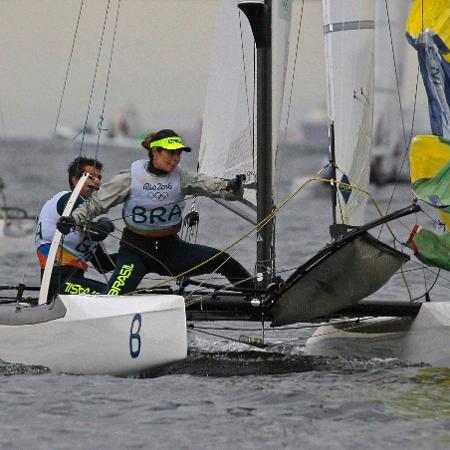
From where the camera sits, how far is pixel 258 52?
772 centimetres

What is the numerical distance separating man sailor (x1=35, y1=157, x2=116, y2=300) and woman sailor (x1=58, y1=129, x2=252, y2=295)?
323 millimetres

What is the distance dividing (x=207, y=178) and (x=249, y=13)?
94cm

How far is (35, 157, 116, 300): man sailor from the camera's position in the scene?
7.96 meters

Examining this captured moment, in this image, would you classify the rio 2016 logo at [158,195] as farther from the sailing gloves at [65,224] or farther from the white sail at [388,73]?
the white sail at [388,73]

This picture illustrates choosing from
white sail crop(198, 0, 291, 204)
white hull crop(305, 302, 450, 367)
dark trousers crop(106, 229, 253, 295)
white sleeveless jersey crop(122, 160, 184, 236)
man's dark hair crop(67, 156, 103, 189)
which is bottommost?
white hull crop(305, 302, 450, 367)

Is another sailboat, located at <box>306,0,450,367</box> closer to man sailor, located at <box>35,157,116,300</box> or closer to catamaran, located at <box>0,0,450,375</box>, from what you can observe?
catamaran, located at <box>0,0,450,375</box>

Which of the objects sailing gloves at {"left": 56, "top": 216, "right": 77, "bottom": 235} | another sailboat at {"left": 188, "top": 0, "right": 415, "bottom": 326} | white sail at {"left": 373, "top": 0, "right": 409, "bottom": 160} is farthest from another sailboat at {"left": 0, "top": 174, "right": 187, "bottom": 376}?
white sail at {"left": 373, "top": 0, "right": 409, "bottom": 160}

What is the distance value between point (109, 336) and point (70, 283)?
90 centimetres

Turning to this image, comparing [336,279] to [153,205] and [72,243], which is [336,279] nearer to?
[153,205]

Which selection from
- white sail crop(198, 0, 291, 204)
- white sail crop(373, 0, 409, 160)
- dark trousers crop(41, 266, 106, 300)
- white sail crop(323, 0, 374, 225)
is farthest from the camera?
white sail crop(373, 0, 409, 160)

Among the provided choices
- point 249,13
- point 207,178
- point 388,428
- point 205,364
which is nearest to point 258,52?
point 249,13

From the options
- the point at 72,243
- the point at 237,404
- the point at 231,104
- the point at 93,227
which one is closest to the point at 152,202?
the point at 93,227

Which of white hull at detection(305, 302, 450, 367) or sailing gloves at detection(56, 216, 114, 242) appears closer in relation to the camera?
sailing gloves at detection(56, 216, 114, 242)

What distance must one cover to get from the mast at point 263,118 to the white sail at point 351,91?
1.13 meters
